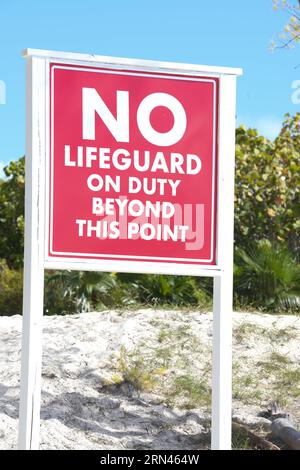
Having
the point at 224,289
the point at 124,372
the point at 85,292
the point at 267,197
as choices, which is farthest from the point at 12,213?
the point at 224,289

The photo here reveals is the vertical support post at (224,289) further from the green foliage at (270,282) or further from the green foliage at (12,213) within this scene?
the green foliage at (12,213)

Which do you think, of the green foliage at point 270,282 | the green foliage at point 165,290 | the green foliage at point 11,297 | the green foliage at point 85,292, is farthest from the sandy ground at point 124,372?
the green foliage at point 11,297

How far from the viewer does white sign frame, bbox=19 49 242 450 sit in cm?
531

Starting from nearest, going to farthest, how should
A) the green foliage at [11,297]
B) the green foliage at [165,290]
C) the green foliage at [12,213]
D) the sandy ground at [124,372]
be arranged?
the sandy ground at [124,372]
the green foliage at [165,290]
the green foliage at [11,297]
the green foliage at [12,213]

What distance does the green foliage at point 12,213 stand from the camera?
1761cm

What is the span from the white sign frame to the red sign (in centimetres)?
5

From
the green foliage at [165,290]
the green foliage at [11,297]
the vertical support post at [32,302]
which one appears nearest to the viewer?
the vertical support post at [32,302]

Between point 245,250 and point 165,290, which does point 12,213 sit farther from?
point 165,290

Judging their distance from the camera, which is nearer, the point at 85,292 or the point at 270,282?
the point at 270,282

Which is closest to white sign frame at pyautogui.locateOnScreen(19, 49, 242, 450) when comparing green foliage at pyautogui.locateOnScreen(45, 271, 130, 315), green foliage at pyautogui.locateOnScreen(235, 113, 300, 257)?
green foliage at pyautogui.locateOnScreen(45, 271, 130, 315)

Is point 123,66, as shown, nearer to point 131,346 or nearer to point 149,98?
point 149,98

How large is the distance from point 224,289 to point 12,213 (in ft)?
40.7

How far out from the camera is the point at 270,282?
42.1ft

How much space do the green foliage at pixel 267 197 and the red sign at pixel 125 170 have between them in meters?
9.89
